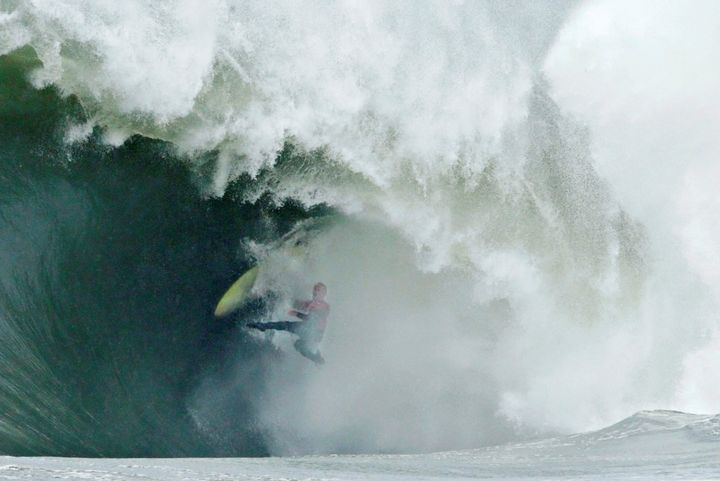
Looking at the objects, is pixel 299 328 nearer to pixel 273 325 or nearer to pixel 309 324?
pixel 309 324

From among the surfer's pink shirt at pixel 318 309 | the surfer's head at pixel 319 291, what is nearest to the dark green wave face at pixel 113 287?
the surfer's pink shirt at pixel 318 309

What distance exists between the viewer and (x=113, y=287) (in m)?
8.84

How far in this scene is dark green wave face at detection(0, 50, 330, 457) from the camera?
8.07m

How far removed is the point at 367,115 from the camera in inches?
393

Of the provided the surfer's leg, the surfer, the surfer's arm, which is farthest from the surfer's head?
the surfer's leg

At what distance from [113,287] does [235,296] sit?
1.21m

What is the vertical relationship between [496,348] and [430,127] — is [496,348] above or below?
below

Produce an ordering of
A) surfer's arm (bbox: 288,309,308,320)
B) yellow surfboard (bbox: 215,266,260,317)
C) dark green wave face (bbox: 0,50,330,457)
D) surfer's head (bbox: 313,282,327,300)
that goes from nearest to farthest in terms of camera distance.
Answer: dark green wave face (bbox: 0,50,330,457) < yellow surfboard (bbox: 215,266,260,317) < surfer's arm (bbox: 288,309,308,320) < surfer's head (bbox: 313,282,327,300)

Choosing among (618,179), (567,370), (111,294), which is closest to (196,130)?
(111,294)

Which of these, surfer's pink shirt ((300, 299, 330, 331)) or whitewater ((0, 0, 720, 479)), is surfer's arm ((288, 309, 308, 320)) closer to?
surfer's pink shirt ((300, 299, 330, 331))

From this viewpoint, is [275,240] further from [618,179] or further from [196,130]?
[618,179]

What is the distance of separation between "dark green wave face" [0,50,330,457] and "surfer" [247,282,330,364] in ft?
1.09

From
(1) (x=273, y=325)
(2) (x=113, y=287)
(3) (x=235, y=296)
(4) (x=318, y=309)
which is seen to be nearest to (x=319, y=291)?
(4) (x=318, y=309)

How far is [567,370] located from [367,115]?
3699 millimetres
